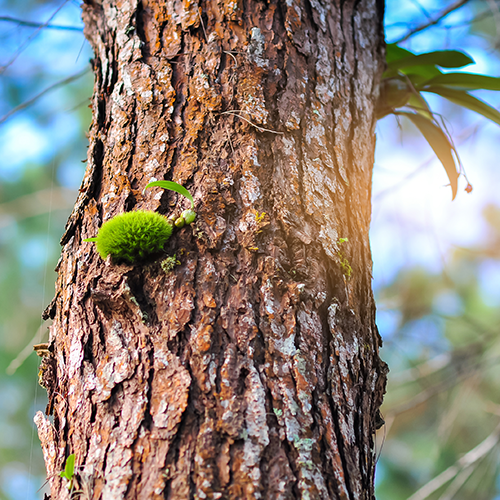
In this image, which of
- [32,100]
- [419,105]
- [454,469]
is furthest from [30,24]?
[454,469]

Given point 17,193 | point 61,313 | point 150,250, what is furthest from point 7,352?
point 150,250

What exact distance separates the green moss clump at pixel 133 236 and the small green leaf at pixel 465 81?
1.04 metres

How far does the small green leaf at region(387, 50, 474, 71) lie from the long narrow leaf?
0.26 ft

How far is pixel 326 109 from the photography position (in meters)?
0.90

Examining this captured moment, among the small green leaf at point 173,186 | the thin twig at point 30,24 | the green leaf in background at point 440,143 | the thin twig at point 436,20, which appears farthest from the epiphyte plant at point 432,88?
the thin twig at point 30,24

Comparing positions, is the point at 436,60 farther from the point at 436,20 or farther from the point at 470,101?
the point at 436,20

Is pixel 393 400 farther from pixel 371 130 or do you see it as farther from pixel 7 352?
pixel 7 352

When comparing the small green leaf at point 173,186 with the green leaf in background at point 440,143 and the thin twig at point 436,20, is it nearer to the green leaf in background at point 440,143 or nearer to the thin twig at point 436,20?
the green leaf in background at point 440,143

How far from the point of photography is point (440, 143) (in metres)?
1.29

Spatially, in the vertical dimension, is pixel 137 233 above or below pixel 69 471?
above

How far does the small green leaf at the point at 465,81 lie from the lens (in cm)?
118

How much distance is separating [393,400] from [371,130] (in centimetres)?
234

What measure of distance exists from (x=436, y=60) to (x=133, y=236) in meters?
1.15

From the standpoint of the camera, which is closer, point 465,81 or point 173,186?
point 173,186
